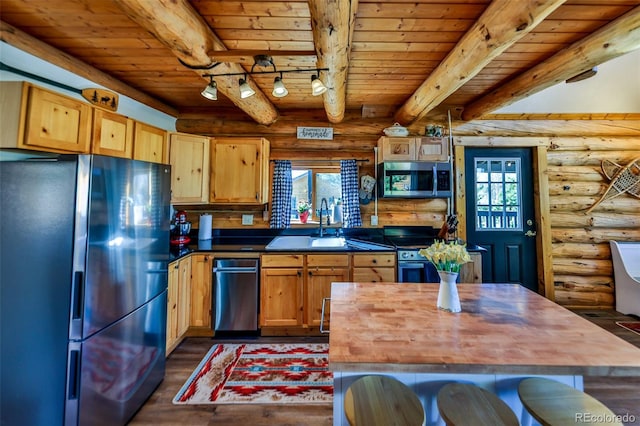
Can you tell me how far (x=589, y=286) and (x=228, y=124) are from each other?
16.6 feet

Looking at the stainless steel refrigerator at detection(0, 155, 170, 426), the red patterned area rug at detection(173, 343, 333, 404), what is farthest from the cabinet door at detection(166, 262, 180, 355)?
the stainless steel refrigerator at detection(0, 155, 170, 426)

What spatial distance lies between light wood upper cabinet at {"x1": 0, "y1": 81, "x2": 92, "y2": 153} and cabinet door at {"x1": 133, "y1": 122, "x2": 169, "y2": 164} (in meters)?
0.50

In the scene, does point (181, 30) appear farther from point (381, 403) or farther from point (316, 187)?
point (316, 187)

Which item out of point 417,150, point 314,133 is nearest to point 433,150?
point 417,150

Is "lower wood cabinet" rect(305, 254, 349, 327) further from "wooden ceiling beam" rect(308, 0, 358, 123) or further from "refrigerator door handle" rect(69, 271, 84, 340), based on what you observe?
"refrigerator door handle" rect(69, 271, 84, 340)

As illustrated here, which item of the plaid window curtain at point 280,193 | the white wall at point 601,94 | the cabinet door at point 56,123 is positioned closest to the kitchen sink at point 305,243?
the plaid window curtain at point 280,193

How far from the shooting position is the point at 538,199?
3.29 m

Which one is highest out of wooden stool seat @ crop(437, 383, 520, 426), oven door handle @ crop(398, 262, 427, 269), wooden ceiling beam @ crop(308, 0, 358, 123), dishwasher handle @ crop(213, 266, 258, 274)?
wooden ceiling beam @ crop(308, 0, 358, 123)

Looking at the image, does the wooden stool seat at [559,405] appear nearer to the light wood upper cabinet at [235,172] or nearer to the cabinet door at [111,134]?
the light wood upper cabinet at [235,172]

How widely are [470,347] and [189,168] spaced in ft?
9.54

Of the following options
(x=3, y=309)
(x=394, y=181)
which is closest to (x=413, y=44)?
(x=394, y=181)

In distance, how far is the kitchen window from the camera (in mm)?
3406

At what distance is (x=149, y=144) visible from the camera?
8.17ft

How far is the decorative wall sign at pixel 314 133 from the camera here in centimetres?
331
